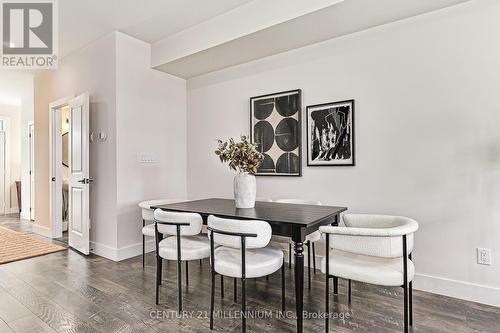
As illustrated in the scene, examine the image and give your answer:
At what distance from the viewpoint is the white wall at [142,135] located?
3570 millimetres

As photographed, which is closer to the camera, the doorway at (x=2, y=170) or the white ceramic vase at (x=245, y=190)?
the white ceramic vase at (x=245, y=190)

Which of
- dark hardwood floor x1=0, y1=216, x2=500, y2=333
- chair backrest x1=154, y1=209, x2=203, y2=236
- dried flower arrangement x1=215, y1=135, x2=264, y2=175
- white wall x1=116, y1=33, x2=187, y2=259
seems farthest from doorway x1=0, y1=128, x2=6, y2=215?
dried flower arrangement x1=215, y1=135, x2=264, y2=175

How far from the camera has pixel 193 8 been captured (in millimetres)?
3037

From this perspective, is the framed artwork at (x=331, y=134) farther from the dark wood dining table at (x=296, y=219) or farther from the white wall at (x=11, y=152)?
the white wall at (x=11, y=152)

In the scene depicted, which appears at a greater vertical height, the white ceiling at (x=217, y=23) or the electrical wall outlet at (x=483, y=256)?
the white ceiling at (x=217, y=23)

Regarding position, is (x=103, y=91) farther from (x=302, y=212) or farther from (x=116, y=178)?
(x=302, y=212)

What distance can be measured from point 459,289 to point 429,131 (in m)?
1.37

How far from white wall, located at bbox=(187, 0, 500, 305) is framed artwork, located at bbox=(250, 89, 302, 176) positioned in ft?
0.64

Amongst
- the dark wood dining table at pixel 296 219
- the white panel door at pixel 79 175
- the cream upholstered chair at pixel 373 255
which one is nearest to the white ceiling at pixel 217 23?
the white panel door at pixel 79 175

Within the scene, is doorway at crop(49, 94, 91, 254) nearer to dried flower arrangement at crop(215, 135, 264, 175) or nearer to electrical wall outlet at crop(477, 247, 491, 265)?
dried flower arrangement at crop(215, 135, 264, 175)

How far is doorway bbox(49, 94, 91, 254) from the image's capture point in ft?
12.0

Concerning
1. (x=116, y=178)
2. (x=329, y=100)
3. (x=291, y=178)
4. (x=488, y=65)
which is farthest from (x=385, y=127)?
(x=116, y=178)

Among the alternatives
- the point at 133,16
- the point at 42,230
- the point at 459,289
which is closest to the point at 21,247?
the point at 42,230

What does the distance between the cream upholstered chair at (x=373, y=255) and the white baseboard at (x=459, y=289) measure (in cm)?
74
